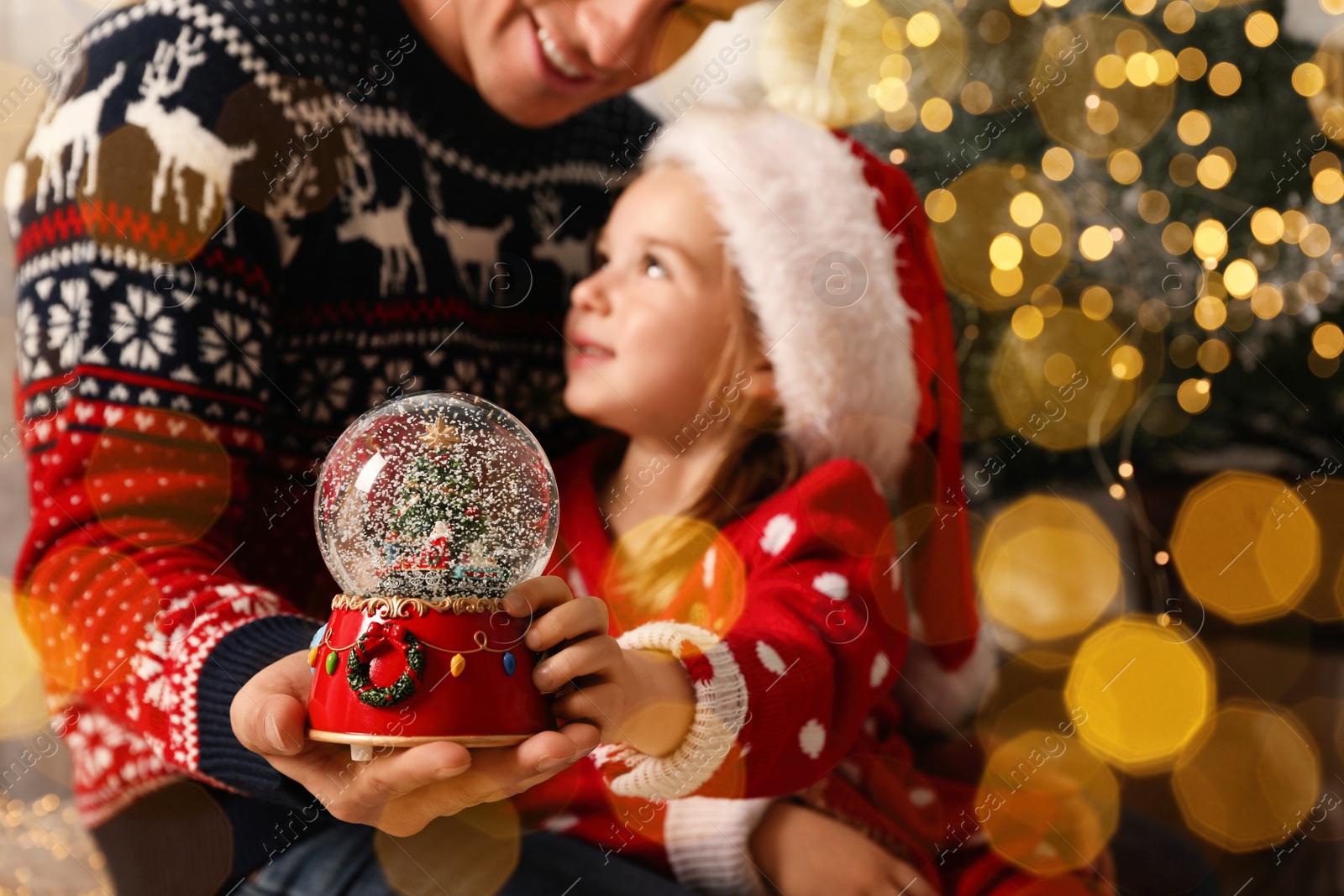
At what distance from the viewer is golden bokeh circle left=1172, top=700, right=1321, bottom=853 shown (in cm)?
126

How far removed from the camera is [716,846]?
31.9 inches

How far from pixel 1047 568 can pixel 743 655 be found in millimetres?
890

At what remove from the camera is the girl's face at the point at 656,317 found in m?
0.93

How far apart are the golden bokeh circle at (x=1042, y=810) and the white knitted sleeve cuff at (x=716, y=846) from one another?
0.89 feet

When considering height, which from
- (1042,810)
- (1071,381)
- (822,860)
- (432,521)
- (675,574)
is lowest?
Answer: (1042,810)

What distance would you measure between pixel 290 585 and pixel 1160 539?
1.20 metres

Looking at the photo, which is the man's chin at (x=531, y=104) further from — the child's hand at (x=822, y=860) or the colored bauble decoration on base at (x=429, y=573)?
the child's hand at (x=822, y=860)

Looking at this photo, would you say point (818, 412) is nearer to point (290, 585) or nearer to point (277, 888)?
point (290, 585)

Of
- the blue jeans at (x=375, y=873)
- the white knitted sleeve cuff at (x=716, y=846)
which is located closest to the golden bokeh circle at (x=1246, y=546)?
the white knitted sleeve cuff at (x=716, y=846)

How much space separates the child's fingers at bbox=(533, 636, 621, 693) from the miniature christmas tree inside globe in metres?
0.06

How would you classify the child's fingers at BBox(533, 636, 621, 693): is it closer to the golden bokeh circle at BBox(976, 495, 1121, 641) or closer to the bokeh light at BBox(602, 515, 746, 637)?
the bokeh light at BBox(602, 515, 746, 637)

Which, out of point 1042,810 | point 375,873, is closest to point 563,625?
point 375,873

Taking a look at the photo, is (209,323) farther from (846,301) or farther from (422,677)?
(846,301)

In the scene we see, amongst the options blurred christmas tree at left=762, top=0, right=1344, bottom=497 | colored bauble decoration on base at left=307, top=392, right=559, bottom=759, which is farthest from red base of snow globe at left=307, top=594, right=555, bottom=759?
blurred christmas tree at left=762, top=0, right=1344, bottom=497
